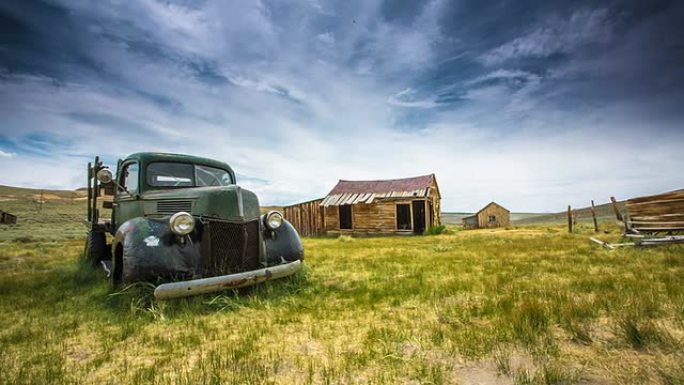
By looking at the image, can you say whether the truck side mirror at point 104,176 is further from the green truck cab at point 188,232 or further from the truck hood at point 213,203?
the truck hood at point 213,203

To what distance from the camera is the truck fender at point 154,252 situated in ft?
14.2

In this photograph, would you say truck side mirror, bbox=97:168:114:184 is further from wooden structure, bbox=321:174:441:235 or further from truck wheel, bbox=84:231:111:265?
wooden structure, bbox=321:174:441:235

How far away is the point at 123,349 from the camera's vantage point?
3199 millimetres

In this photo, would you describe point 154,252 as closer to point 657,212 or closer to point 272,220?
point 272,220

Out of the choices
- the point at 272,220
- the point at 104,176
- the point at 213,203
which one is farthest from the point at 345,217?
the point at 213,203

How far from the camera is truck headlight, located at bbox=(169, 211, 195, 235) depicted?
4511 mm

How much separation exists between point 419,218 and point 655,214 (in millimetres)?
16767

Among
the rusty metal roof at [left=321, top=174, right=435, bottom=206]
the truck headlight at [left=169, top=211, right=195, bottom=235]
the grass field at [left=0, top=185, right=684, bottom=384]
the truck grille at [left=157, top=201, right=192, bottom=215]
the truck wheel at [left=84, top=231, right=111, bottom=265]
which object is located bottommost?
the grass field at [left=0, top=185, right=684, bottom=384]

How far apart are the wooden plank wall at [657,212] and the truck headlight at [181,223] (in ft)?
44.0

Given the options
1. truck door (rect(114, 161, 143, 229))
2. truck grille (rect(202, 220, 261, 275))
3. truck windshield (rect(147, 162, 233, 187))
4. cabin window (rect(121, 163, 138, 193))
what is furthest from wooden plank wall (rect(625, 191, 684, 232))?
cabin window (rect(121, 163, 138, 193))

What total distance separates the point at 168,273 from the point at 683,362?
5.24 metres

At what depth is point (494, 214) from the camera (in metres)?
31.4

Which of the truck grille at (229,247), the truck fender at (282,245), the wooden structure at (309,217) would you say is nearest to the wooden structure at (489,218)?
the wooden structure at (309,217)

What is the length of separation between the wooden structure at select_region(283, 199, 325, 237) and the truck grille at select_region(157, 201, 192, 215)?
1969 cm
